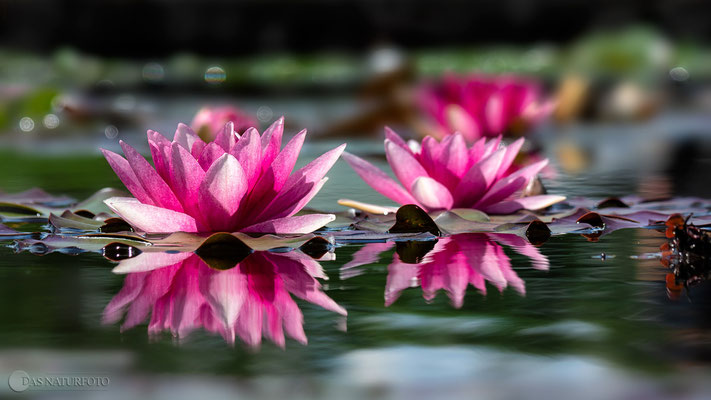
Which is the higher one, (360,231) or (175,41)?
(175,41)

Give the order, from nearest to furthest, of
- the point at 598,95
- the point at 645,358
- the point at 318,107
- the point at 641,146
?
the point at 645,358 < the point at 641,146 < the point at 598,95 < the point at 318,107

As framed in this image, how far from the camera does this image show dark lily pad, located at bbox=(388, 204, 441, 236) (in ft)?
5.29

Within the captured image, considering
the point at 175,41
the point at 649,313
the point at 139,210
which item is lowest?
the point at 649,313

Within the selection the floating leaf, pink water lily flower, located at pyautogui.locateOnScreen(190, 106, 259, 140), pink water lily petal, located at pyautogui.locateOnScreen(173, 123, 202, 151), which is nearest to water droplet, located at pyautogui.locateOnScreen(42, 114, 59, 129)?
pink water lily flower, located at pyautogui.locateOnScreen(190, 106, 259, 140)

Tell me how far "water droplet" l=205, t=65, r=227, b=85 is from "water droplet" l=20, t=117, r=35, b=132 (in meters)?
2.32

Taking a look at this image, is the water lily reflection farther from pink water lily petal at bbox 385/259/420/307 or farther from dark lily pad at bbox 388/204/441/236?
dark lily pad at bbox 388/204/441/236

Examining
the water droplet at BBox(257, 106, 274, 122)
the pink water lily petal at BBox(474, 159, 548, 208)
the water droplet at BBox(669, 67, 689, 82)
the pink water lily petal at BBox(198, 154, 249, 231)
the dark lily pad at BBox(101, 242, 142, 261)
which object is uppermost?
the water droplet at BBox(669, 67, 689, 82)

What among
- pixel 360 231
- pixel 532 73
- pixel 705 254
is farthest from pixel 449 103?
pixel 532 73

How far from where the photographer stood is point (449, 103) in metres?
3.41

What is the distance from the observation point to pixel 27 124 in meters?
5.52

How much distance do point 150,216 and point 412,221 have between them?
47 centimetres

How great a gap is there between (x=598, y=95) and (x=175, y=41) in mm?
3788

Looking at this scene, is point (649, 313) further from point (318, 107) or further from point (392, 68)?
point (318, 107)

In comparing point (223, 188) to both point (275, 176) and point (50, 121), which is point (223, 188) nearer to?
point (275, 176)
